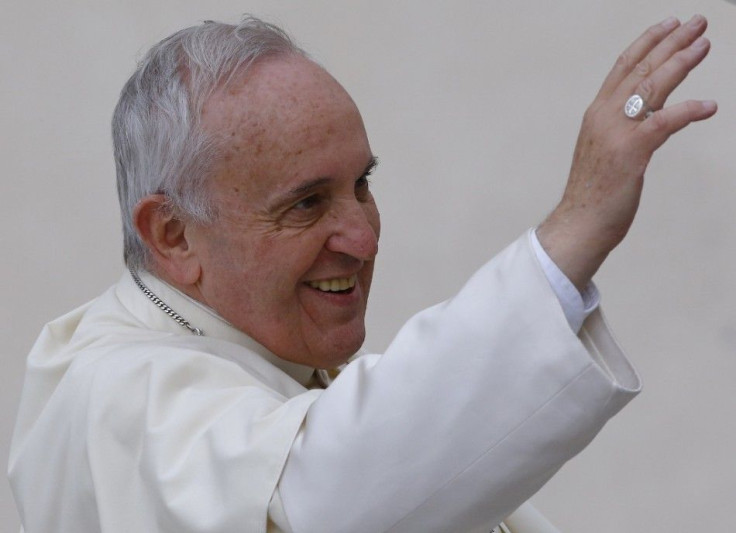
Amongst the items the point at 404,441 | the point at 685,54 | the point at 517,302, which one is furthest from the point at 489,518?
the point at 685,54

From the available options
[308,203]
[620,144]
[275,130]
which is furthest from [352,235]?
[620,144]

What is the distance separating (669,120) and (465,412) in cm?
46

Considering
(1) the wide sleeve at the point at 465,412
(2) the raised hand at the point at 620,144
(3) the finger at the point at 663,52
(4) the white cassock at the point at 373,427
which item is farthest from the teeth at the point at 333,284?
(3) the finger at the point at 663,52

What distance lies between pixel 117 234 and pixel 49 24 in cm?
79

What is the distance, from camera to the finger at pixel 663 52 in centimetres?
200

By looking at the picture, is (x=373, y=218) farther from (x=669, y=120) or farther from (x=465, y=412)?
(x=669, y=120)

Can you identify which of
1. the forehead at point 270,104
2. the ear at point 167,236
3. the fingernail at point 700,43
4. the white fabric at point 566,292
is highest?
the fingernail at point 700,43

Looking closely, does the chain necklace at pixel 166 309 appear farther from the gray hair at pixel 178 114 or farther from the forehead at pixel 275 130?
the forehead at pixel 275 130

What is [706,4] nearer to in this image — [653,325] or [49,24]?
[653,325]

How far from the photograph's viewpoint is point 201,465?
2.20m

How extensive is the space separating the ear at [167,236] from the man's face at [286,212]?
3cm

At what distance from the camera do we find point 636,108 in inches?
78.0

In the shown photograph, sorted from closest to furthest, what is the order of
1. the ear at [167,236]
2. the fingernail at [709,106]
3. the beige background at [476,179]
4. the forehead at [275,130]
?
the fingernail at [709,106] < the forehead at [275,130] < the ear at [167,236] < the beige background at [476,179]

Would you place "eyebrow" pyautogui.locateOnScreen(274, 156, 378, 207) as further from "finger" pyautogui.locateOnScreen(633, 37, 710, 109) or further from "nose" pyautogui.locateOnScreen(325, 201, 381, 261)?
"finger" pyautogui.locateOnScreen(633, 37, 710, 109)
